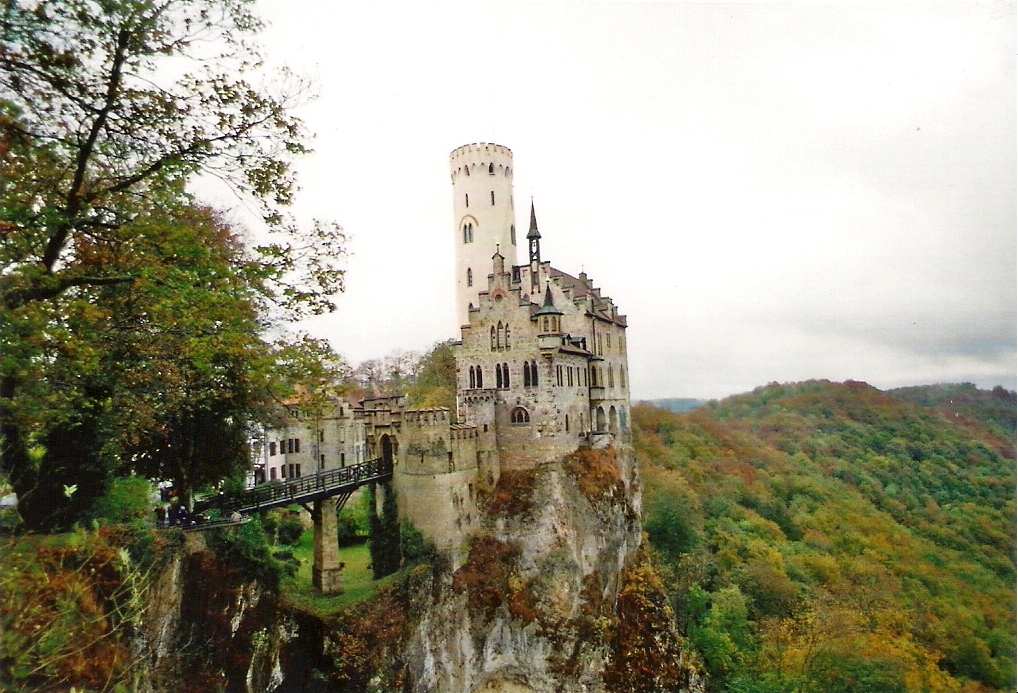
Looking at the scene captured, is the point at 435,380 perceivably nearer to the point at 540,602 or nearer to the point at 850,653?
the point at 540,602

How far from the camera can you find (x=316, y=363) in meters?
7.44

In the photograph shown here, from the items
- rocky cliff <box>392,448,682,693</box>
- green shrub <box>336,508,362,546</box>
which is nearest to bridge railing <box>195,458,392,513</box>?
green shrub <box>336,508,362,546</box>

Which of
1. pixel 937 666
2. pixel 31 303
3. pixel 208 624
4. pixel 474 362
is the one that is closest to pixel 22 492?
pixel 31 303

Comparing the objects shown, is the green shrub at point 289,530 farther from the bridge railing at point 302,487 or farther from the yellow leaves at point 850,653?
the yellow leaves at point 850,653

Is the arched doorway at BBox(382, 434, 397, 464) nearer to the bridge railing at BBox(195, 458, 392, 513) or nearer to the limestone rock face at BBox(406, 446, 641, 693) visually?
the bridge railing at BBox(195, 458, 392, 513)

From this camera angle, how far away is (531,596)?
15.5 m

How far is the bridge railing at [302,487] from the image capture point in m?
10.1

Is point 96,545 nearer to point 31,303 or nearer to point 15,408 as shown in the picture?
point 15,408

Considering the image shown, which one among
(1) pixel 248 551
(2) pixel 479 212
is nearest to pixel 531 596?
(1) pixel 248 551

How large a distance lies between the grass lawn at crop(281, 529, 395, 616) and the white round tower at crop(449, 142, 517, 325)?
9.32m

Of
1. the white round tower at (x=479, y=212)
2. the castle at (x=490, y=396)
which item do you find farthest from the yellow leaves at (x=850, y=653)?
the white round tower at (x=479, y=212)

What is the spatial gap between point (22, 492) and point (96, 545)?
3.07 feet

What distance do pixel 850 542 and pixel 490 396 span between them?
2227 cm

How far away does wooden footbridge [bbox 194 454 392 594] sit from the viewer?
11102mm
